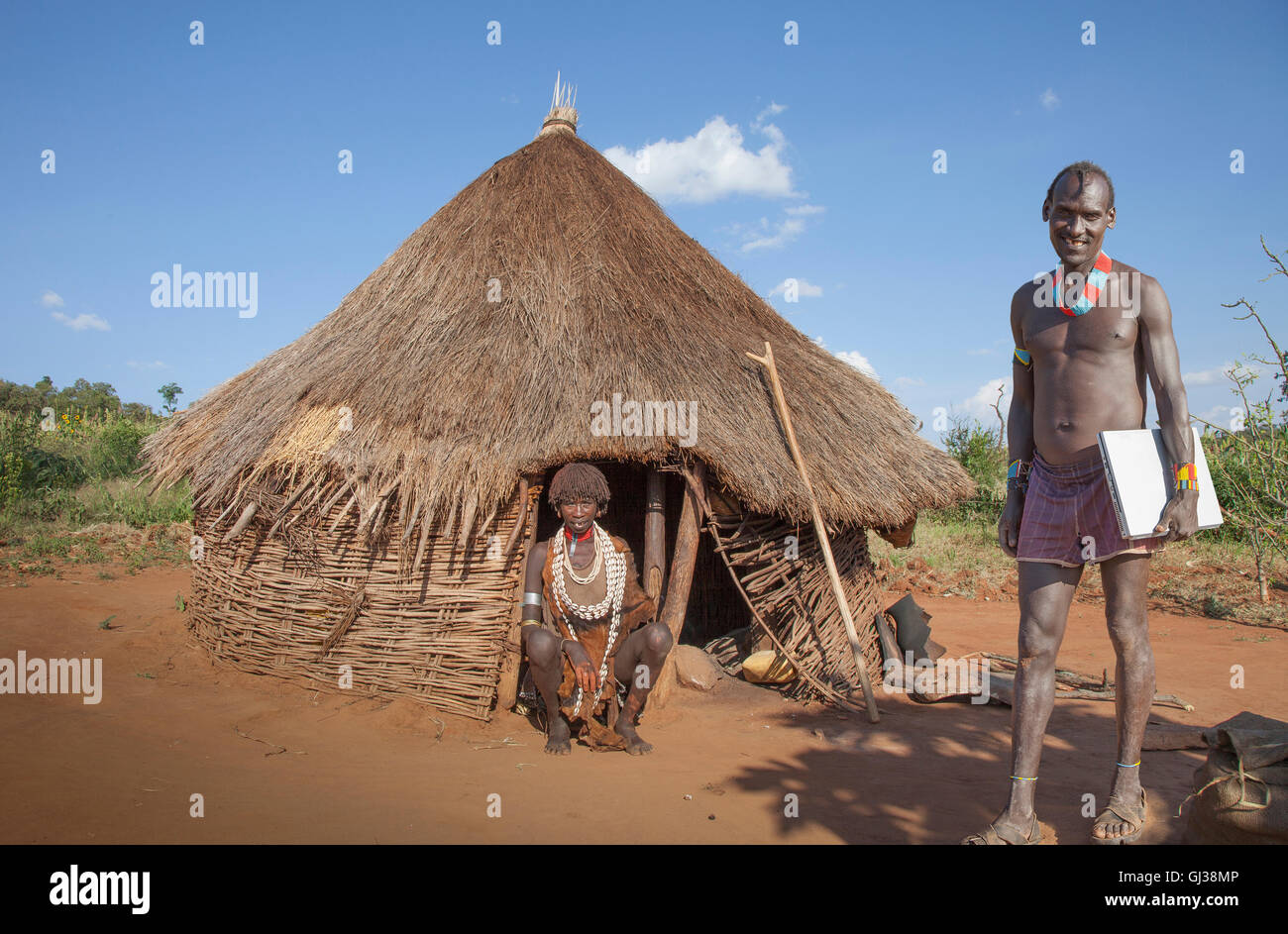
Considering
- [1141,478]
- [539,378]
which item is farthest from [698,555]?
[1141,478]

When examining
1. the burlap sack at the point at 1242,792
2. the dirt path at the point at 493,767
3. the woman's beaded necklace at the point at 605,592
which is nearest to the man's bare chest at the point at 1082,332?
the burlap sack at the point at 1242,792

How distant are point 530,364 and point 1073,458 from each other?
3520mm

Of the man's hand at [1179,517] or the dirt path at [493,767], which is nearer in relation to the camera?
the man's hand at [1179,517]

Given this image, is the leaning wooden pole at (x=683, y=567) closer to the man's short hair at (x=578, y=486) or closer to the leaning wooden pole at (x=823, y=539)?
the leaning wooden pole at (x=823, y=539)

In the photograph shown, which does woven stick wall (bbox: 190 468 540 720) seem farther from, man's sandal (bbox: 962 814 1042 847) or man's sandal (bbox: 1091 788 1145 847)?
man's sandal (bbox: 1091 788 1145 847)

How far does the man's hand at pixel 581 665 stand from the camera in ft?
13.8

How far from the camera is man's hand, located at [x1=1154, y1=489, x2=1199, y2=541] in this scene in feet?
8.54

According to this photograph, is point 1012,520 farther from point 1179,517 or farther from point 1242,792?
point 1242,792

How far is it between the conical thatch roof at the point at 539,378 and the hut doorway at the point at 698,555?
6.18 feet

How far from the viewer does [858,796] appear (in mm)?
3633

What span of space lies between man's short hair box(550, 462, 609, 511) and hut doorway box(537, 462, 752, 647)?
9.80 ft

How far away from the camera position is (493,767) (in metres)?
3.99

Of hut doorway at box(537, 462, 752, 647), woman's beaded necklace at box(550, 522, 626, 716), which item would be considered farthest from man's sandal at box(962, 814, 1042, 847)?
hut doorway at box(537, 462, 752, 647)
